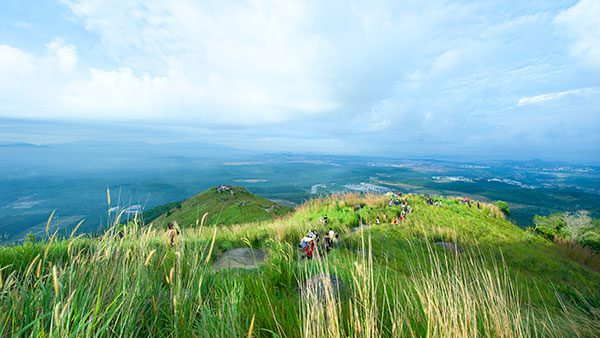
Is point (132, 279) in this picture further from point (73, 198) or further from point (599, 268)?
point (73, 198)

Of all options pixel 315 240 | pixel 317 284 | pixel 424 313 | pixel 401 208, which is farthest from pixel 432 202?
pixel 317 284

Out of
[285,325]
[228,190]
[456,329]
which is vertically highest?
[456,329]

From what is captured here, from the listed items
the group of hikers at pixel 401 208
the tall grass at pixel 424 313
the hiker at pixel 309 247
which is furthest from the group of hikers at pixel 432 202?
the tall grass at pixel 424 313

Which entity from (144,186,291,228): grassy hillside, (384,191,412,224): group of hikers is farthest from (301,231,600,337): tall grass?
(144,186,291,228): grassy hillside

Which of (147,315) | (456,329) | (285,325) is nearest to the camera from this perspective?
(456,329)

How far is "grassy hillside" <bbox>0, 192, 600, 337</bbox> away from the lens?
6.21 feet

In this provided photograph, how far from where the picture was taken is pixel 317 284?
8.41ft

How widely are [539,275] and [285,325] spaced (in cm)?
858

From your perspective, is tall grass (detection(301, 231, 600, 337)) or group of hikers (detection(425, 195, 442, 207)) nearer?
tall grass (detection(301, 231, 600, 337))

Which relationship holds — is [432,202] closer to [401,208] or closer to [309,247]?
[401,208]

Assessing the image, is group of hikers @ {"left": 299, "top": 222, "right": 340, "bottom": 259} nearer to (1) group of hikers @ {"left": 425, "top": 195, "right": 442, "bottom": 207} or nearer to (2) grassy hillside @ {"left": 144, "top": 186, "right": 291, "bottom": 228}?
(1) group of hikers @ {"left": 425, "top": 195, "right": 442, "bottom": 207}

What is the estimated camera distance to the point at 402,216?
11328 mm

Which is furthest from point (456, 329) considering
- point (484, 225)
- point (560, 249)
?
point (560, 249)

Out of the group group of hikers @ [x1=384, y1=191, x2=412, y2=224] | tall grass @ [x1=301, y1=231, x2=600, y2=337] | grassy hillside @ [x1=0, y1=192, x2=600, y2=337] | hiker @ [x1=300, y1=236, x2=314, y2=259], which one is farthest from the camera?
group of hikers @ [x1=384, y1=191, x2=412, y2=224]
